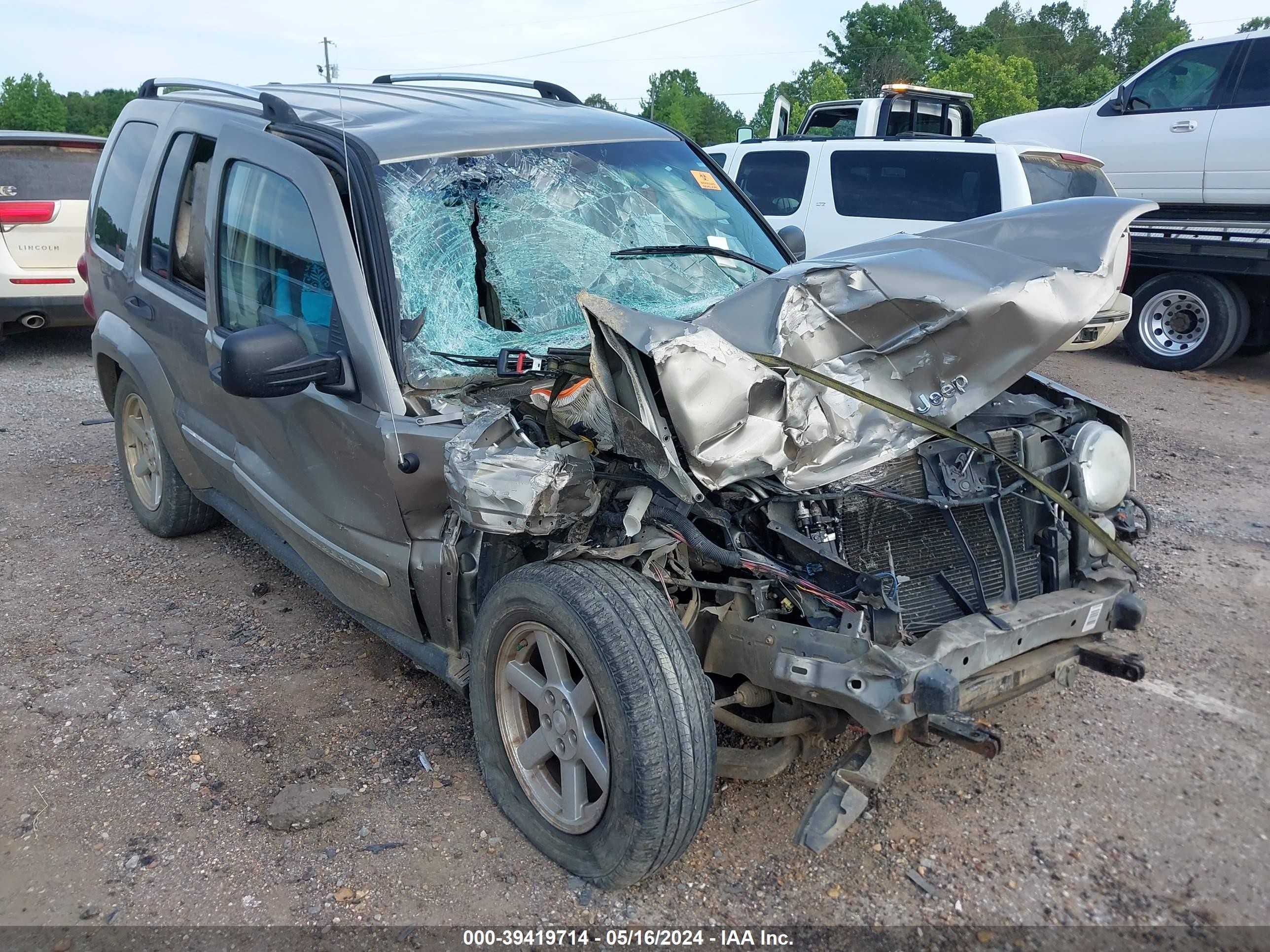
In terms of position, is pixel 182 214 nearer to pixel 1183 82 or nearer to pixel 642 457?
pixel 642 457

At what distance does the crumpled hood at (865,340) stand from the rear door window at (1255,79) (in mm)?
6901

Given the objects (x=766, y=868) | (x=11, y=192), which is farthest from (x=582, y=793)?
(x=11, y=192)

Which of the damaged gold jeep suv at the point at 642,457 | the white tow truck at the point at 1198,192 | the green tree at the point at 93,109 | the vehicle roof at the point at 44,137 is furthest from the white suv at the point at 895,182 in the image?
the green tree at the point at 93,109

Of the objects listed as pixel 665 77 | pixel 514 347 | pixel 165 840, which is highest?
pixel 665 77

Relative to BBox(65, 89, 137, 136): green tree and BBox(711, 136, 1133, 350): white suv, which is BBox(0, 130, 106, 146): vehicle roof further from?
BBox(65, 89, 137, 136): green tree

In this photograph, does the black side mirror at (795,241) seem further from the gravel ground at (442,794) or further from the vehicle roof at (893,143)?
the vehicle roof at (893,143)

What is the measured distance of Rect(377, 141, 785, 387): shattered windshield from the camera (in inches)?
119

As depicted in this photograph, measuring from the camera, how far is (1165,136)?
8.66 m

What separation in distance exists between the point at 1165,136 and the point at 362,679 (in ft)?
28.4

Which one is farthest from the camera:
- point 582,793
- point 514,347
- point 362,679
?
point 362,679

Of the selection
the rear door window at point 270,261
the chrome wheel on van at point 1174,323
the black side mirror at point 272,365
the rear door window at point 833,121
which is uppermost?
the rear door window at point 833,121

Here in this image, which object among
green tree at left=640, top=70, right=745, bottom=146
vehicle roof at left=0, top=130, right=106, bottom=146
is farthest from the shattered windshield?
green tree at left=640, top=70, right=745, bottom=146

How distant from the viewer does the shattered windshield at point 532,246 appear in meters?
3.02

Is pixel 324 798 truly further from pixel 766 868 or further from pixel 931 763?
pixel 931 763
